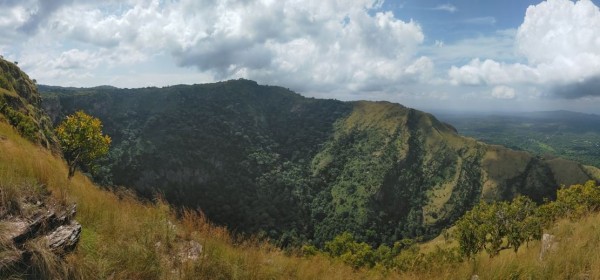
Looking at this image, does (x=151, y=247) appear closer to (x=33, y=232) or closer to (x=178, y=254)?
(x=178, y=254)

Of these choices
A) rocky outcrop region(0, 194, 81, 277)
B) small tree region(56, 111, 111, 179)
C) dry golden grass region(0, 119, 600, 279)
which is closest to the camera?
rocky outcrop region(0, 194, 81, 277)

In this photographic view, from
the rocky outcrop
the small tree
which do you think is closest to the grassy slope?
the rocky outcrop

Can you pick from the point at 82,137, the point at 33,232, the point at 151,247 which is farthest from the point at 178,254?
the point at 82,137

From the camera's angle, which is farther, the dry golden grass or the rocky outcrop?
the dry golden grass

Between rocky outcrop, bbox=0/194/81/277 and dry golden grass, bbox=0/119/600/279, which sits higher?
rocky outcrop, bbox=0/194/81/277

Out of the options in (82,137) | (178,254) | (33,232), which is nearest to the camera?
(33,232)

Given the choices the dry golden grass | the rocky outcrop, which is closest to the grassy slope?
the dry golden grass

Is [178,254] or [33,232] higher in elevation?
[33,232]

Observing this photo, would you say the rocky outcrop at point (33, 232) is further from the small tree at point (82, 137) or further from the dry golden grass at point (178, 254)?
the small tree at point (82, 137)

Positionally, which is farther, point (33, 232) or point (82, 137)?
point (82, 137)

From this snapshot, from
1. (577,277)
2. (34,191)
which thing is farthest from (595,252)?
(34,191)

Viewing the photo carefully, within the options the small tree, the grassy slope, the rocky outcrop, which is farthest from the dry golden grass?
the small tree

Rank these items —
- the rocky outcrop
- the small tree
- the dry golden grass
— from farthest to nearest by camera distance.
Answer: the small tree, the dry golden grass, the rocky outcrop

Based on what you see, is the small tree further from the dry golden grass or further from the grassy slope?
the dry golden grass
